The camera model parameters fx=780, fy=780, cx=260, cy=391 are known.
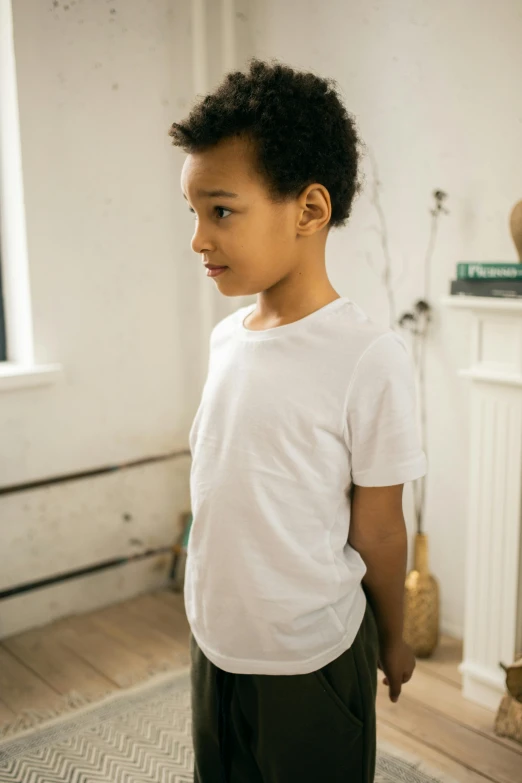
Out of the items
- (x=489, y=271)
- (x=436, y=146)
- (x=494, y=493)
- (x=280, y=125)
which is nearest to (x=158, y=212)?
(x=436, y=146)

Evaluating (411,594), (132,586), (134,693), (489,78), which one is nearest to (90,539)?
(132,586)

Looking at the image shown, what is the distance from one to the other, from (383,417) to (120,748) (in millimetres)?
1232

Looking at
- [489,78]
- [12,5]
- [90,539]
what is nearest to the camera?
[489,78]

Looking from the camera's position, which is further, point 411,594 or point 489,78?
point 411,594

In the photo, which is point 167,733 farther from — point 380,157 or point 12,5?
point 12,5

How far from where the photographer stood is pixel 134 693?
1954 millimetres

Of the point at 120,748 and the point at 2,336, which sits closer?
the point at 120,748

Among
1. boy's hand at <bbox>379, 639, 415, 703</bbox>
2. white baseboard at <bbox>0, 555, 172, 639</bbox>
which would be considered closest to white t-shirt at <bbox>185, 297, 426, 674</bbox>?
boy's hand at <bbox>379, 639, 415, 703</bbox>

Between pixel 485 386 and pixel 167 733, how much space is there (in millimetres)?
1077

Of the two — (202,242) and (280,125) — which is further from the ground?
(280,125)

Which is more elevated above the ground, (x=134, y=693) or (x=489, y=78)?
(x=489, y=78)

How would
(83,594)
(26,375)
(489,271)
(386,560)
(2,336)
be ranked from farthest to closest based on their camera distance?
(83,594)
(2,336)
(26,375)
(489,271)
(386,560)

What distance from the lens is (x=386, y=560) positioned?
0.99 metres

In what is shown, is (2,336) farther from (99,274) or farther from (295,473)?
(295,473)
